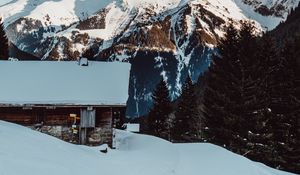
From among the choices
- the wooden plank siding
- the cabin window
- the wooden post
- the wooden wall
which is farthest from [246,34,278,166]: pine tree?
the wooden post

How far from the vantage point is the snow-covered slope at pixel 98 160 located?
15343 mm

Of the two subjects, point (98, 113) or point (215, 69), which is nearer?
point (98, 113)

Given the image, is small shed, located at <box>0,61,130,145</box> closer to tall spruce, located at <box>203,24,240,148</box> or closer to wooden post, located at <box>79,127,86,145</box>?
wooden post, located at <box>79,127,86,145</box>

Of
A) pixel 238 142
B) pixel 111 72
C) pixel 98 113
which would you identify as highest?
pixel 111 72

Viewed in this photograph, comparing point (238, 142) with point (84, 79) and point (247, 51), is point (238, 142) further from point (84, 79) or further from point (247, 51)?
point (84, 79)

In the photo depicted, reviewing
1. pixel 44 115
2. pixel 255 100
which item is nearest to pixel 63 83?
pixel 44 115

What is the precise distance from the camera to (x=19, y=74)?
3450cm

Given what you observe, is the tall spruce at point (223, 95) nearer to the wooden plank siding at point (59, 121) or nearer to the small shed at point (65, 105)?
the small shed at point (65, 105)

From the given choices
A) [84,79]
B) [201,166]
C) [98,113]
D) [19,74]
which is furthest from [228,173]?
[19,74]

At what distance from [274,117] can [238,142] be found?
9.66 ft

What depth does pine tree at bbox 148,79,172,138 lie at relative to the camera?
194 ft

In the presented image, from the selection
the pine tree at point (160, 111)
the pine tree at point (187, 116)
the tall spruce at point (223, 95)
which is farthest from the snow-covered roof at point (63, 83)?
the pine tree at point (160, 111)

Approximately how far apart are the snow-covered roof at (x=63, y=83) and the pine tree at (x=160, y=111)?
924 inches

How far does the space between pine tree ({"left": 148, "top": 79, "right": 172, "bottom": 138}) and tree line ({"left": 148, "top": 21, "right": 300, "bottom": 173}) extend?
22.4 metres
